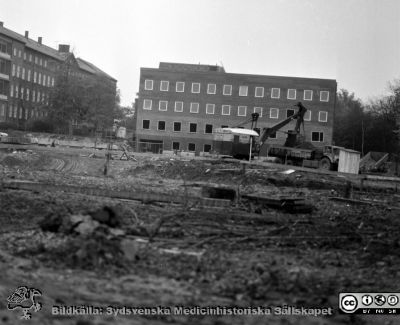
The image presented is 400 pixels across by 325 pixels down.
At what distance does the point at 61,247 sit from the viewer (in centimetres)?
→ 1016

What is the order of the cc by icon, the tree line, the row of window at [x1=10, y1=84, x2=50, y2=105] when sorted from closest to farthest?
the cc by icon
the tree line
the row of window at [x1=10, y1=84, x2=50, y2=105]

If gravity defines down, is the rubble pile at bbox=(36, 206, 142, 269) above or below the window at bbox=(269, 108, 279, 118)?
below

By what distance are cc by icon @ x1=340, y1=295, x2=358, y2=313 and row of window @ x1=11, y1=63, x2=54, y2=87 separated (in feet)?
321

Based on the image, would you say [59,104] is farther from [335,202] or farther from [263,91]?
[335,202]

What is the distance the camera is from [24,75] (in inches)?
4131

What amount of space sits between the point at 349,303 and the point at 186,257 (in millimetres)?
3523

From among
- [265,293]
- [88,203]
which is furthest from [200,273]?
[88,203]

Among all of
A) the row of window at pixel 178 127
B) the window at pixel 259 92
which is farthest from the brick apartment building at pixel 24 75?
the window at pixel 259 92

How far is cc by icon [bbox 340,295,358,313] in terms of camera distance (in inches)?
312

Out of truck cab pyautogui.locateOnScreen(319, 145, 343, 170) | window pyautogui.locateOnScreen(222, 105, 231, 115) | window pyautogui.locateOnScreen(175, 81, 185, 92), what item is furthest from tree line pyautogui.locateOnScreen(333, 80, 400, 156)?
truck cab pyautogui.locateOnScreen(319, 145, 343, 170)

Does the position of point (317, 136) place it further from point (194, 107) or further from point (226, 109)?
point (194, 107)

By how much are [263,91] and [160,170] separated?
172 feet

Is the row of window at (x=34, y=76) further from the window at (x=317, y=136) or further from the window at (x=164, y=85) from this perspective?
the window at (x=317, y=136)

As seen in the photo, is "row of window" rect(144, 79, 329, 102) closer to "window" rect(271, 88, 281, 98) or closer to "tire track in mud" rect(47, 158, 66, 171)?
"window" rect(271, 88, 281, 98)
